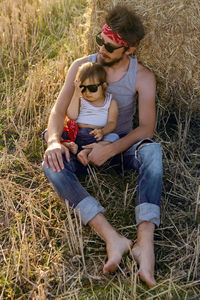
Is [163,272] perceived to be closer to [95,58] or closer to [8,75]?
[95,58]

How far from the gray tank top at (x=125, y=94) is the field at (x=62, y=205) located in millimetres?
395

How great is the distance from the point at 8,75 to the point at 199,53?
6.92ft

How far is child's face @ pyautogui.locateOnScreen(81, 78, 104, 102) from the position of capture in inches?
121

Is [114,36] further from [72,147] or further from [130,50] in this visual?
[72,147]

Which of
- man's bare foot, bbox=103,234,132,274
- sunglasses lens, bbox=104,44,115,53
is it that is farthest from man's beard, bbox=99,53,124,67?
man's bare foot, bbox=103,234,132,274

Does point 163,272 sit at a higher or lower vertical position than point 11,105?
lower

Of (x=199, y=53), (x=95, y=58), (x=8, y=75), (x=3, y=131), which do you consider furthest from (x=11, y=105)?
(x=199, y=53)

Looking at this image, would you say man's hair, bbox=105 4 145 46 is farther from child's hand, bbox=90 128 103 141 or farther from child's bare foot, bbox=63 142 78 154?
child's bare foot, bbox=63 142 78 154

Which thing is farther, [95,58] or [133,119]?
[133,119]

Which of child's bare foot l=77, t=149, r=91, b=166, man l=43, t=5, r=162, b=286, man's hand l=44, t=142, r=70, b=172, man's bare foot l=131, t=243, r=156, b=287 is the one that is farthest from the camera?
child's bare foot l=77, t=149, r=91, b=166

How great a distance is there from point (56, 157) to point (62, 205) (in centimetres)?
36

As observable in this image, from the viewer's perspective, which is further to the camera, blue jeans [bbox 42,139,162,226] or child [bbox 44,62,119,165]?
child [bbox 44,62,119,165]

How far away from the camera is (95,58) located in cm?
333

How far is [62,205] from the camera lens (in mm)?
2984
